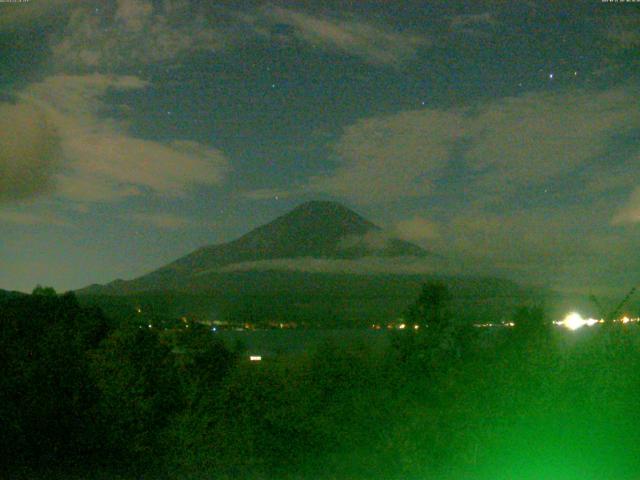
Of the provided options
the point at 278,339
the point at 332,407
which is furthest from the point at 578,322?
the point at 278,339

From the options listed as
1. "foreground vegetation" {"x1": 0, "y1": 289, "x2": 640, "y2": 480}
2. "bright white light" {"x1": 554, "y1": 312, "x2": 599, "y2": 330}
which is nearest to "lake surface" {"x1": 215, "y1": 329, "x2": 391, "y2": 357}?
"foreground vegetation" {"x1": 0, "y1": 289, "x2": 640, "y2": 480}

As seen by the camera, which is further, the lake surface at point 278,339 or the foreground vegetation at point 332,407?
the lake surface at point 278,339

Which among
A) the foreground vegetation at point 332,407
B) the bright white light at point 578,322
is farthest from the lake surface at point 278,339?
the bright white light at point 578,322

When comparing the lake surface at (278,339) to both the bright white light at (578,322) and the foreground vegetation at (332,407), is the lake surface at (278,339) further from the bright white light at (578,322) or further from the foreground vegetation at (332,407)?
the bright white light at (578,322)

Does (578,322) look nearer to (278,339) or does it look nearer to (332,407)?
(332,407)

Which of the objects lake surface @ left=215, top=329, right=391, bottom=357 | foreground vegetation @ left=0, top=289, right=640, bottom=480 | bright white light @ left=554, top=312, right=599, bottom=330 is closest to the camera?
foreground vegetation @ left=0, top=289, right=640, bottom=480

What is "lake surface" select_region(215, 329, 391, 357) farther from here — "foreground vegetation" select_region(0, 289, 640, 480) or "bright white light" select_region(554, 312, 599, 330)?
"bright white light" select_region(554, 312, 599, 330)

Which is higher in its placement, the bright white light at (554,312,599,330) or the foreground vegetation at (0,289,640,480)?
the bright white light at (554,312,599,330)

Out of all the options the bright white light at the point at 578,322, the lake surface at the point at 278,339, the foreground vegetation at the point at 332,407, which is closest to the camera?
the foreground vegetation at the point at 332,407

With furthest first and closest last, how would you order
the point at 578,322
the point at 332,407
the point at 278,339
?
1. the point at 278,339
2. the point at 332,407
3. the point at 578,322

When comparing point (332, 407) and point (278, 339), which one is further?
point (278, 339)
